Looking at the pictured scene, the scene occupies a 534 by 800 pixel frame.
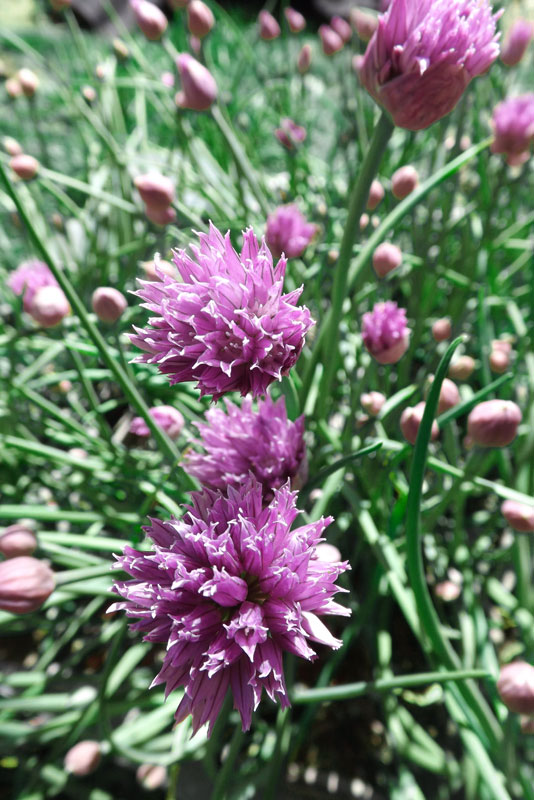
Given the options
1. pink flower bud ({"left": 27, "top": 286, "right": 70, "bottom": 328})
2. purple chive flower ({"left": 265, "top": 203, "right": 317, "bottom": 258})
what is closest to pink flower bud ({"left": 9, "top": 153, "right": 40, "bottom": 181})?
pink flower bud ({"left": 27, "top": 286, "right": 70, "bottom": 328})

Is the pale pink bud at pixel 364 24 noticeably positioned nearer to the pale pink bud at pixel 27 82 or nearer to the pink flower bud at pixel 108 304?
the pale pink bud at pixel 27 82

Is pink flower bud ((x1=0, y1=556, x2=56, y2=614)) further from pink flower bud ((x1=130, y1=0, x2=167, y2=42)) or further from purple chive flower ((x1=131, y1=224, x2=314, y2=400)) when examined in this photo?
pink flower bud ((x1=130, y1=0, x2=167, y2=42))

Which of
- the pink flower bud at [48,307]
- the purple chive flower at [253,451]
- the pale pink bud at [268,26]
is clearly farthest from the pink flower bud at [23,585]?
the pale pink bud at [268,26]

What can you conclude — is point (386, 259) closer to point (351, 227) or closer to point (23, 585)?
point (351, 227)

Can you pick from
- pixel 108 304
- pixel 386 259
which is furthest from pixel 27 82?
pixel 386 259

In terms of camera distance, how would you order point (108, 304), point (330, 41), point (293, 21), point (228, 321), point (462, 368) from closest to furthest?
point (228, 321)
point (108, 304)
point (462, 368)
point (330, 41)
point (293, 21)

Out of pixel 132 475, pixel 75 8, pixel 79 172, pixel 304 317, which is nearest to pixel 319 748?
pixel 132 475
